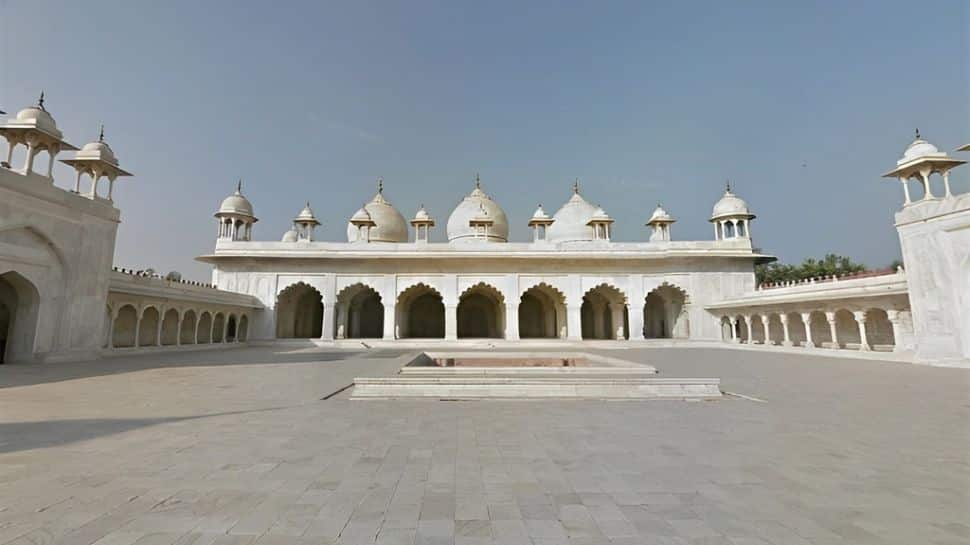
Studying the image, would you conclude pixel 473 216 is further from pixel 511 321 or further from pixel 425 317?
→ pixel 511 321

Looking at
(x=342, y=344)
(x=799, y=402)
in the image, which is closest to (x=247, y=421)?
(x=799, y=402)

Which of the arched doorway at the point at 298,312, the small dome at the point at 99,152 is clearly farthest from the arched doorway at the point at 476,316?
the small dome at the point at 99,152

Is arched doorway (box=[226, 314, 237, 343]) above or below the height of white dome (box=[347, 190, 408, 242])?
below

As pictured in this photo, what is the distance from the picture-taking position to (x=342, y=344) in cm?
1933

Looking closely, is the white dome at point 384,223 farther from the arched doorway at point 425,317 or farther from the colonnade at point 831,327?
the colonnade at point 831,327

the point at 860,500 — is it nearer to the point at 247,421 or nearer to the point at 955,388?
the point at 247,421

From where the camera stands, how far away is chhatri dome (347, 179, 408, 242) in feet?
92.5

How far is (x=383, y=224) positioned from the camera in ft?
93.2

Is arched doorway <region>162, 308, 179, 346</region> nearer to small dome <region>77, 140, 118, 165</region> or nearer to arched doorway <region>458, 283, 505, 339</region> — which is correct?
small dome <region>77, 140, 118, 165</region>

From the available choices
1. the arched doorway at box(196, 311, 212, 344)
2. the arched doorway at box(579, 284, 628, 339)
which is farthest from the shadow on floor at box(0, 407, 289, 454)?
the arched doorway at box(579, 284, 628, 339)

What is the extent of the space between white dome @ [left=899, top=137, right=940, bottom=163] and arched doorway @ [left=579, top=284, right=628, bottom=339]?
1131 cm

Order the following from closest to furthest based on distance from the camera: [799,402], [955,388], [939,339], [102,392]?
[799,402], [102,392], [955,388], [939,339]

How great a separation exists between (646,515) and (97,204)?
15.9m

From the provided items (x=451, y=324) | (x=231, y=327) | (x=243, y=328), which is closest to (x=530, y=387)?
(x=451, y=324)
